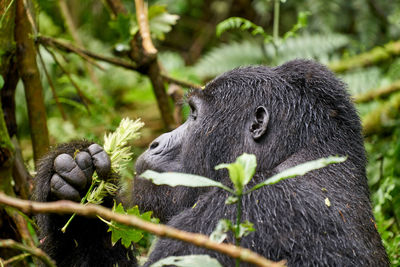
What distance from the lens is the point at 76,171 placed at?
7.92 ft

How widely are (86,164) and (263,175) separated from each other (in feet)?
2.76

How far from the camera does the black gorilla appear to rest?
6.73ft

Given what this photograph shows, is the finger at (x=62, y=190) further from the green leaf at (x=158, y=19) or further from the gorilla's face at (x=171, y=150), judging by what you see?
the green leaf at (x=158, y=19)

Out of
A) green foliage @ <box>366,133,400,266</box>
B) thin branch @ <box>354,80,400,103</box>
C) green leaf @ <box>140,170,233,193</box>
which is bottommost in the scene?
green foliage @ <box>366,133,400,266</box>

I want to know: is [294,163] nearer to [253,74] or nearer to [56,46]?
[253,74]

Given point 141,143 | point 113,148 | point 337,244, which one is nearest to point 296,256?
point 337,244

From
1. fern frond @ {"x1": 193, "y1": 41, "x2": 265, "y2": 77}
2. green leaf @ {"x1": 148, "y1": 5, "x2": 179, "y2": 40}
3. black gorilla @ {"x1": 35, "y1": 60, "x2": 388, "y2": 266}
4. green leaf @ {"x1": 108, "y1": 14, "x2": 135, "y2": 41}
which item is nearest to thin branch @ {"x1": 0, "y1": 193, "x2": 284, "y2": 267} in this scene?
black gorilla @ {"x1": 35, "y1": 60, "x2": 388, "y2": 266}

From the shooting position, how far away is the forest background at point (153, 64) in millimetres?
3088

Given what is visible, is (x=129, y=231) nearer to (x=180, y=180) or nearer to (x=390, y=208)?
(x=180, y=180)

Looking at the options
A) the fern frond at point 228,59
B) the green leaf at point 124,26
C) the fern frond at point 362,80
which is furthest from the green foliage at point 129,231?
the fern frond at point 228,59

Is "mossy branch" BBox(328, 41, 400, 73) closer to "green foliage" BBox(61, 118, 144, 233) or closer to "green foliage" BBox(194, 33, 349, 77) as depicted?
"green foliage" BBox(194, 33, 349, 77)

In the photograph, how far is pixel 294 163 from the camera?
236 cm

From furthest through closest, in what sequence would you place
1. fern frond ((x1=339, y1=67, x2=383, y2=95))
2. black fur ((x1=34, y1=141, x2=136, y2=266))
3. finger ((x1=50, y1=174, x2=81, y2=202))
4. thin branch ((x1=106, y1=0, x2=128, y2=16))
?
1. fern frond ((x1=339, y1=67, x2=383, y2=95))
2. thin branch ((x1=106, y1=0, x2=128, y2=16))
3. black fur ((x1=34, y1=141, x2=136, y2=266))
4. finger ((x1=50, y1=174, x2=81, y2=202))

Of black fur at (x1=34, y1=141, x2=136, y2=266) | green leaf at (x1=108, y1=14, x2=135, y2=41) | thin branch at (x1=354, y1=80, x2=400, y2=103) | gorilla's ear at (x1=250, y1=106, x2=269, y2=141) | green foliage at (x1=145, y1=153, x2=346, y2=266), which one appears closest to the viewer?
green foliage at (x1=145, y1=153, x2=346, y2=266)
